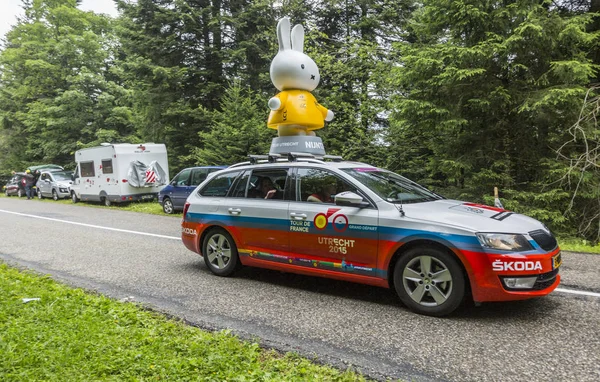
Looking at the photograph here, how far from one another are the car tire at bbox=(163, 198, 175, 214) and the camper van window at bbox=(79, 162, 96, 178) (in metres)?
6.28

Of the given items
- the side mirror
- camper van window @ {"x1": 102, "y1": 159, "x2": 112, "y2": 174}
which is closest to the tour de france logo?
the side mirror

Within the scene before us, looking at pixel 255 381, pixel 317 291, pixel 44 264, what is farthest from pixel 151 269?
pixel 255 381

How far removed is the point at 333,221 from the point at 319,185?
1.97ft

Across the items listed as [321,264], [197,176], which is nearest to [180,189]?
[197,176]

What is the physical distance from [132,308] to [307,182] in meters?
2.60

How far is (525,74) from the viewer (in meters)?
10.6

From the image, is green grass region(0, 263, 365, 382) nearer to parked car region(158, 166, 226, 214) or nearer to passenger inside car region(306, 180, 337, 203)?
passenger inside car region(306, 180, 337, 203)

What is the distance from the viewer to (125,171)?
18.5 meters

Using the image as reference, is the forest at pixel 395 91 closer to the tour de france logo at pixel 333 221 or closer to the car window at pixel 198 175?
the car window at pixel 198 175

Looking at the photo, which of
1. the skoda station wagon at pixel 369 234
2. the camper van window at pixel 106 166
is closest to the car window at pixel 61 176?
the camper van window at pixel 106 166

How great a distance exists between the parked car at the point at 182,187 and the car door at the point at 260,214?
346 inches

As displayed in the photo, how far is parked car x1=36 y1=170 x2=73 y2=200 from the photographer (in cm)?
2419

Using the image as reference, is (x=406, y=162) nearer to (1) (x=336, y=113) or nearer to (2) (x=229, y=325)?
(1) (x=336, y=113)

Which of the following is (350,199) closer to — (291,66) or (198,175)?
(291,66)
